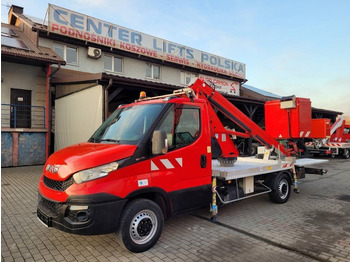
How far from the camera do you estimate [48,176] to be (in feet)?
12.7

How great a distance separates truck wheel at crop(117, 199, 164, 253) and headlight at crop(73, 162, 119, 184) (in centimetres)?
61

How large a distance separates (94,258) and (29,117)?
11950 mm

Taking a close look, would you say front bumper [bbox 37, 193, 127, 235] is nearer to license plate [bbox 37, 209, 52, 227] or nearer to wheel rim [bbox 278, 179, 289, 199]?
license plate [bbox 37, 209, 52, 227]

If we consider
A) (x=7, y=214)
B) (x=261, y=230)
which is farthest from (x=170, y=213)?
(x=7, y=214)

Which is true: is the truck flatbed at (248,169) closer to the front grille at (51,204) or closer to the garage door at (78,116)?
the front grille at (51,204)

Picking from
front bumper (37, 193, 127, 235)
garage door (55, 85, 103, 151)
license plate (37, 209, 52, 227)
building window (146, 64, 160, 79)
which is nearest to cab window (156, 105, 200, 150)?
front bumper (37, 193, 127, 235)

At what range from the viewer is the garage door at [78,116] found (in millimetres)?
10719

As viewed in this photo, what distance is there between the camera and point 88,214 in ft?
11.0

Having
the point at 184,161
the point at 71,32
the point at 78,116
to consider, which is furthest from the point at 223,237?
the point at 71,32

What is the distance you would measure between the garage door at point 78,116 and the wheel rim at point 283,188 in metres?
7.11

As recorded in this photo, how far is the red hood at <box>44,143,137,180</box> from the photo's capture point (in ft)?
11.4

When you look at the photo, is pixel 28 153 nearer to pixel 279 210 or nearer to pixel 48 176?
pixel 48 176

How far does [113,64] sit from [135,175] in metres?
14.1

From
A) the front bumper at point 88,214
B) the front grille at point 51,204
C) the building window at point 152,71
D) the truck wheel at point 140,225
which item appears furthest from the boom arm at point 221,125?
the building window at point 152,71
